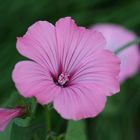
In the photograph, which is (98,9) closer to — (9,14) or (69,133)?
(9,14)

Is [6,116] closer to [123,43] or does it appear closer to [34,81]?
[34,81]

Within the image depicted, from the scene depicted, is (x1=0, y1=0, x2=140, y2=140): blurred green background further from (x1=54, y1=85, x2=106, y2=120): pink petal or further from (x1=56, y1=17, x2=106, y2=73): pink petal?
(x1=54, y1=85, x2=106, y2=120): pink petal

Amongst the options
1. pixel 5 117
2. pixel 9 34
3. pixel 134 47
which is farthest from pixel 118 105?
pixel 5 117

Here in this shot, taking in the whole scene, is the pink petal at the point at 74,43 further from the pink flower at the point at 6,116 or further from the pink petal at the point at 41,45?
the pink flower at the point at 6,116

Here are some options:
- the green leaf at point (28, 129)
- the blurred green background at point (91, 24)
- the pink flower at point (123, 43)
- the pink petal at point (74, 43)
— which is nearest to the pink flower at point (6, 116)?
the green leaf at point (28, 129)

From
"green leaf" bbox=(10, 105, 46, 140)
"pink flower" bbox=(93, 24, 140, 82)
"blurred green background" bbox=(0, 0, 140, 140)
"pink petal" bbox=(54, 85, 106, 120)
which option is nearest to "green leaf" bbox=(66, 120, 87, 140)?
"green leaf" bbox=(10, 105, 46, 140)

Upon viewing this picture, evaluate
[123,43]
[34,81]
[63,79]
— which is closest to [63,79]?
[63,79]
